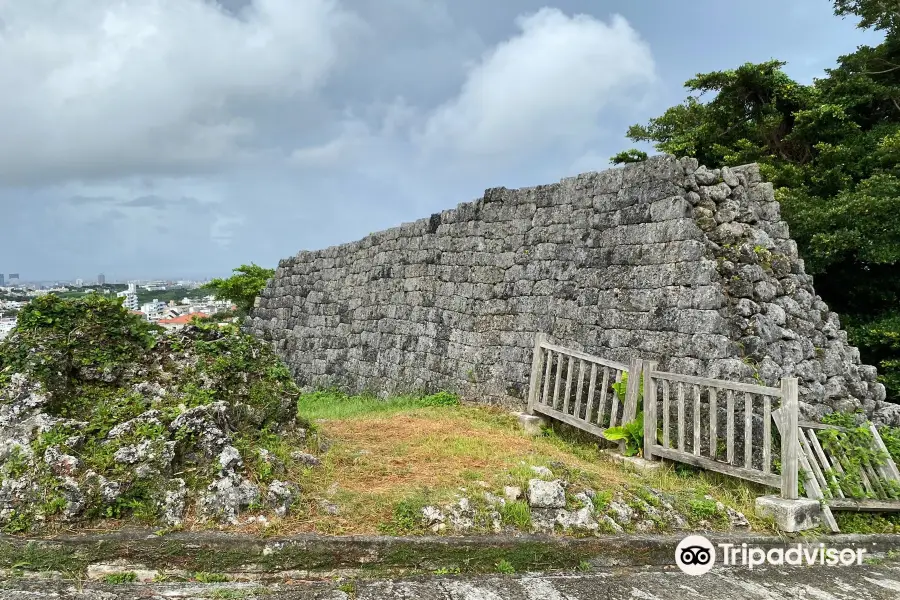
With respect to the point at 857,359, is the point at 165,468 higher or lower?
lower

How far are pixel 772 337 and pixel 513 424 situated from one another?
302cm

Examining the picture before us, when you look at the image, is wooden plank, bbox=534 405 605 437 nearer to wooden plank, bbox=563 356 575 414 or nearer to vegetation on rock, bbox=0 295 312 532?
wooden plank, bbox=563 356 575 414

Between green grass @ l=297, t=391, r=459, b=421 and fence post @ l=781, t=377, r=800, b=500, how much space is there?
4976 millimetres

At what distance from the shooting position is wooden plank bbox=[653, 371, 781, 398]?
486cm

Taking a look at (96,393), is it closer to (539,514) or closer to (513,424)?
(539,514)

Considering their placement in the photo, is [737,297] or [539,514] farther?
[737,297]

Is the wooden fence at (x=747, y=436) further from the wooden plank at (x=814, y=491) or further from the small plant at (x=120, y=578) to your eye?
the small plant at (x=120, y=578)

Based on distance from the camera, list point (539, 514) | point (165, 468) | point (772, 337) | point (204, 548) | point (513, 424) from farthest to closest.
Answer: point (513, 424)
point (772, 337)
point (539, 514)
point (165, 468)
point (204, 548)

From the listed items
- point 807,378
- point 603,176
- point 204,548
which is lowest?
point 204,548

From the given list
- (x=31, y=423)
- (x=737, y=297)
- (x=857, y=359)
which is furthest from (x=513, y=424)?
(x=31, y=423)

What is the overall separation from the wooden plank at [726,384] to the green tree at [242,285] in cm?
2259

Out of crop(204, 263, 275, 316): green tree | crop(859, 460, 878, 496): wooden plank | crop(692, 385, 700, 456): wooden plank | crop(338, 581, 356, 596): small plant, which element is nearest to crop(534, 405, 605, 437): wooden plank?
crop(692, 385, 700, 456): wooden plank

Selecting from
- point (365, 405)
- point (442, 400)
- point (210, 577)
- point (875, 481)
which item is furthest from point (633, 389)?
point (365, 405)

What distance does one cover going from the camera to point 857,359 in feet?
23.3
